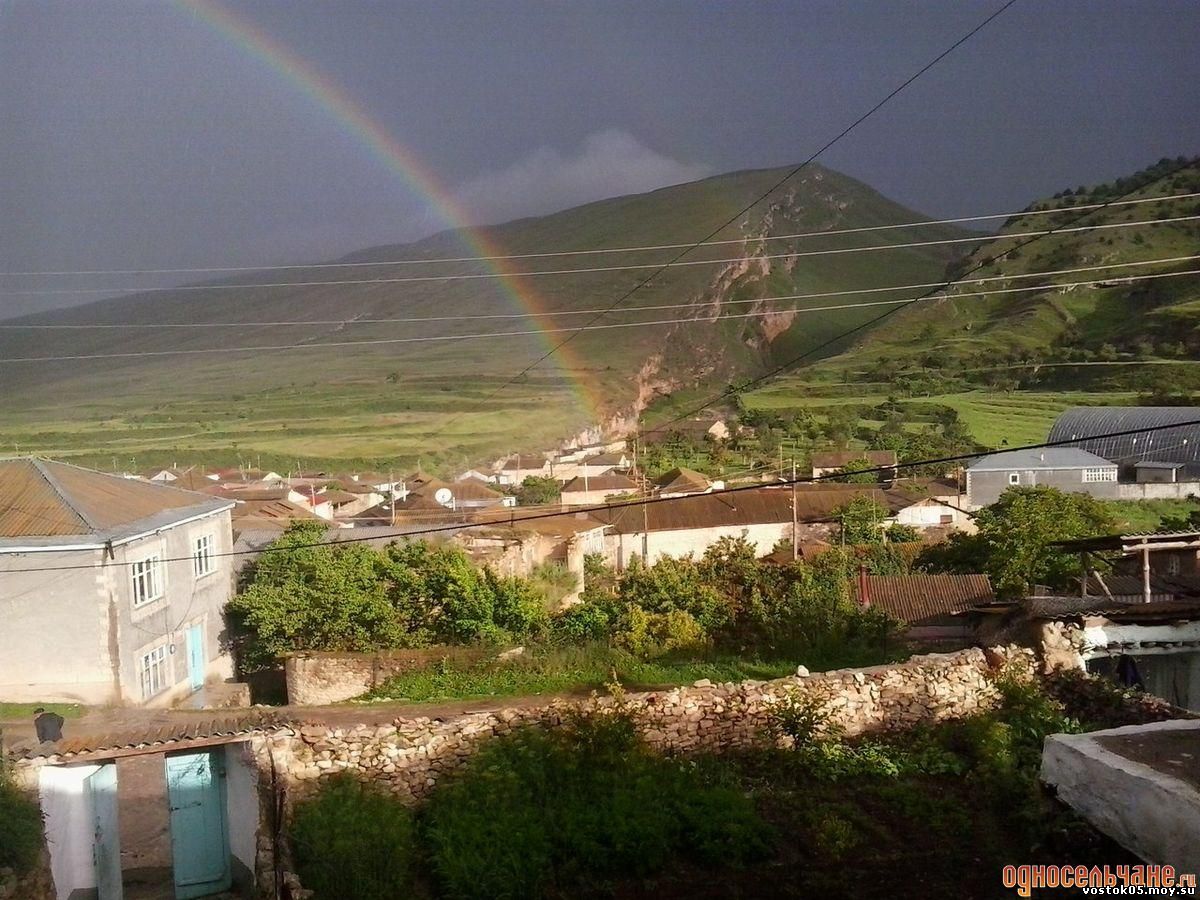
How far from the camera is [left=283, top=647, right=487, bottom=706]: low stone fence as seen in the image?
1484cm

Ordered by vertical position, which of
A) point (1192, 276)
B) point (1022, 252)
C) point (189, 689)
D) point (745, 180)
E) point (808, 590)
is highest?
point (745, 180)

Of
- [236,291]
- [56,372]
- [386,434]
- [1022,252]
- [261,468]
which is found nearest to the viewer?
[261,468]

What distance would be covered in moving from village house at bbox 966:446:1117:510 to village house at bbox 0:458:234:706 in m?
32.3

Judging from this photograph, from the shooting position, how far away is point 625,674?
12.4m

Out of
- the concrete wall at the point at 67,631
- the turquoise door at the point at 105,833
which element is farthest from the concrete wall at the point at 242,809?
the concrete wall at the point at 67,631

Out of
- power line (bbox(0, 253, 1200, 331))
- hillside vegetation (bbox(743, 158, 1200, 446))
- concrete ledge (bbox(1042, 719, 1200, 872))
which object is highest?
power line (bbox(0, 253, 1200, 331))

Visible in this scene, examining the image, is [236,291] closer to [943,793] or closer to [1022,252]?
[1022,252]

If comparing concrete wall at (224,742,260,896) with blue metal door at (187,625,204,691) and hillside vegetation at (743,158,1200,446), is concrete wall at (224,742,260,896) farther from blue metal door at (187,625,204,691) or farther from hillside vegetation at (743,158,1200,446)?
hillside vegetation at (743,158,1200,446)

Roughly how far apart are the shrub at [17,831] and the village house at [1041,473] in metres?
38.5

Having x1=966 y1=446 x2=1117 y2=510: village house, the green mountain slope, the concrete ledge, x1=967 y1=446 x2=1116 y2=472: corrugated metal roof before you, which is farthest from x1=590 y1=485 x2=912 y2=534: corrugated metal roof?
the green mountain slope

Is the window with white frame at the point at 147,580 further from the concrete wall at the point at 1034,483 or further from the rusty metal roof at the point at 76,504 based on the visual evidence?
the concrete wall at the point at 1034,483

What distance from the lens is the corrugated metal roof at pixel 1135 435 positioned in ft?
154

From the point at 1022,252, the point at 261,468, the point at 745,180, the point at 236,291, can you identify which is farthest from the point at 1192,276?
the point at 236,291

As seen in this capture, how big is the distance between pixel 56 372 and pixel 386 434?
57675 mm
